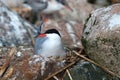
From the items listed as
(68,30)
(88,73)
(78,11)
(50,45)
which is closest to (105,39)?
(88,73)

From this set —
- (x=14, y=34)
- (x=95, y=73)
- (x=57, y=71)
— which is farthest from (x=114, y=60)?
(x=14, y=34)

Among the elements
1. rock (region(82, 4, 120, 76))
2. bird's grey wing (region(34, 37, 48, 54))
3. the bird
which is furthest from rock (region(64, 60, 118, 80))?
bird's grey wing (region(34, 37, 48, 54))

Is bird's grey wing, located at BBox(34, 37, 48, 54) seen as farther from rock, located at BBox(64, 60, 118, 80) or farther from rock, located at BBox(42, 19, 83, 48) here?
rock, located at BBox(42, 19, 83, 48)

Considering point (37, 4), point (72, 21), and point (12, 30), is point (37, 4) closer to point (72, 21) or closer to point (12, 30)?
point (72, 21)

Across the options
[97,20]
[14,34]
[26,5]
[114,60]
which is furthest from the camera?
[26,5]

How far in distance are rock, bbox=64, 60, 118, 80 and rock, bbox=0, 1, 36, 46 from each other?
2.56 m

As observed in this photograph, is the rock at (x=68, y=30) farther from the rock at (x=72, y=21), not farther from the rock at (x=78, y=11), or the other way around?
the rock at (x=78, y=11)

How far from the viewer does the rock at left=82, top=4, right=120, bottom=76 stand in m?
4.66

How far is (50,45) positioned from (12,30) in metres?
2.78

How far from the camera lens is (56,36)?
5047 mm

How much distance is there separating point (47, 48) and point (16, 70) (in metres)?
0.46

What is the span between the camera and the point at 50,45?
198 inches

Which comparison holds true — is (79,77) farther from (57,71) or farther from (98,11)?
(98,11)

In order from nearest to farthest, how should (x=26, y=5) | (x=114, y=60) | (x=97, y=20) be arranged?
(x=114, y=60)
(x=97, y=20)
(x=26, y=5)
